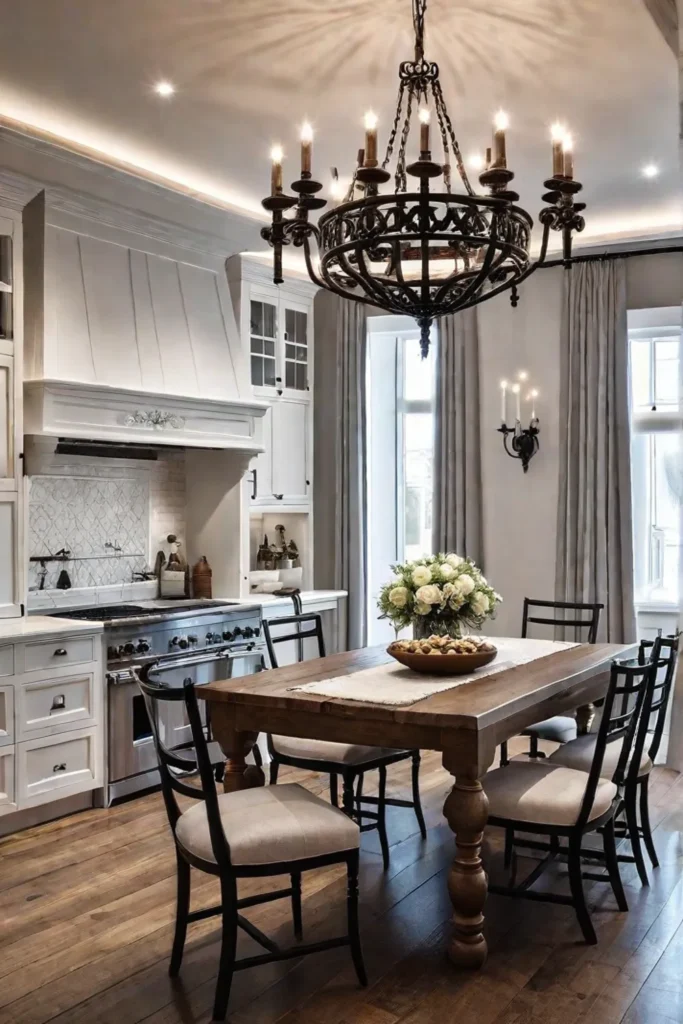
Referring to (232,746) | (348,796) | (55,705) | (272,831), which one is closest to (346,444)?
(55,705)

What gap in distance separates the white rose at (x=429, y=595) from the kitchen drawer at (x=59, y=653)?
1.78 meters

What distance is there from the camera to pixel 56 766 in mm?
4402

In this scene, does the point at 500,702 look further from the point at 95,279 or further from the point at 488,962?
the point at 95,279

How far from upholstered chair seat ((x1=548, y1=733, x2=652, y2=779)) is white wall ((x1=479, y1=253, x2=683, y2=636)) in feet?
7.49

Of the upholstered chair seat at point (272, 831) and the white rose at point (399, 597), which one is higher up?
the white rose at point (399, 597)

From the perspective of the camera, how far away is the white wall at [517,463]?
6.09 m

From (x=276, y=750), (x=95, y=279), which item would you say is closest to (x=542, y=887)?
(x=276, y=750)

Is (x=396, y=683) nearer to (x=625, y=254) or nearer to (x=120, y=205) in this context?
(x=120, y=205)

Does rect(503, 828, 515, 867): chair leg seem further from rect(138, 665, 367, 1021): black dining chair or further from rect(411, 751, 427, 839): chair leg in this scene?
rect(138, 665, 367, 1021): black dining chair

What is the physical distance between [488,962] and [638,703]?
3.15 ft

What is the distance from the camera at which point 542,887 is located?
3.62 m

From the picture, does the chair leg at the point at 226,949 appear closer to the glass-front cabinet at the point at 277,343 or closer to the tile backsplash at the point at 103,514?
the tile backsplash at the point at 103,514

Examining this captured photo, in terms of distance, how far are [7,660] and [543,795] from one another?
2.38 meters

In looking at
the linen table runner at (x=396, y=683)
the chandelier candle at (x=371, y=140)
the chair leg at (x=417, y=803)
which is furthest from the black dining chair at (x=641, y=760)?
the chandelier candle at (x=371, y=140)
